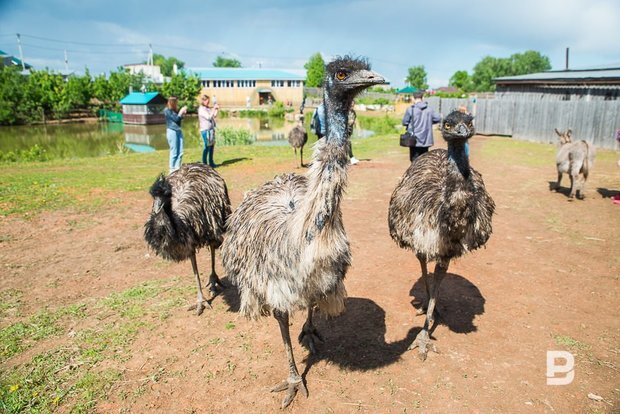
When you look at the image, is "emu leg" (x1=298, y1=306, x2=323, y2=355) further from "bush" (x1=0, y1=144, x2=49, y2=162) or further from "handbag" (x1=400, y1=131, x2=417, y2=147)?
"bush" (x1=0, y1=144, x2=49, y2=162)

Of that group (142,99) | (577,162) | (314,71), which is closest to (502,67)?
(314,71)

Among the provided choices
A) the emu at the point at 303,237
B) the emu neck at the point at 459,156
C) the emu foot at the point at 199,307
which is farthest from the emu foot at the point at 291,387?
the emu neck at the point at 459,156

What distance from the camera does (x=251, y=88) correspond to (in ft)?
230

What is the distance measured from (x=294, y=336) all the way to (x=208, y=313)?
121cm

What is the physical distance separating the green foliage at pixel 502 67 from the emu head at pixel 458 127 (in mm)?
111575

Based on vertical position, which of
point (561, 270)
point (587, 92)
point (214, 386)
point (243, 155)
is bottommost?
point (214, 386)

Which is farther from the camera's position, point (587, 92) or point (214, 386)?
point (587, 92)

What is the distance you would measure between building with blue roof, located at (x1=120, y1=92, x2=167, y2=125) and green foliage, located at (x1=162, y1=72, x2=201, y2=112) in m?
9.28

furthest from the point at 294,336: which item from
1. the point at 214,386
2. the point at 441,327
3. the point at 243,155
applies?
the point at 243,155

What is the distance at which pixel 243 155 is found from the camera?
16875 mm

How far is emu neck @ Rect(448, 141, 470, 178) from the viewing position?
378 centimetres

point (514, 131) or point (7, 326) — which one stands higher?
point (514, 131)

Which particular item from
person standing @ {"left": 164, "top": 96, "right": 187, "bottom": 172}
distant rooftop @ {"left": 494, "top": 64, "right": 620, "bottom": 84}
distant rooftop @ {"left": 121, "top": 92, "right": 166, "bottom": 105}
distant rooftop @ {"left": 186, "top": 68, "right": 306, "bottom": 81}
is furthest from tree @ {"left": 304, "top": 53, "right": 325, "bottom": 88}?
person standing @ {"left": 164, "top": 96, "right": 187, "bottom": 172}

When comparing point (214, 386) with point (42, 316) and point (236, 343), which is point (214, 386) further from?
point (42, 316)
